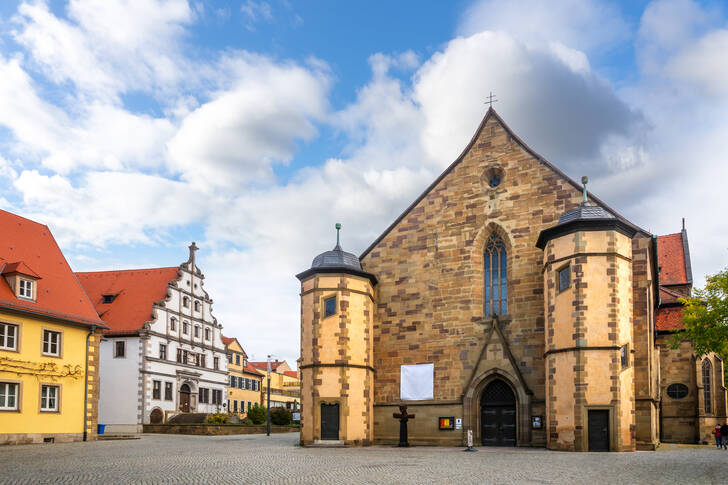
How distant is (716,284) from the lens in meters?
26.8

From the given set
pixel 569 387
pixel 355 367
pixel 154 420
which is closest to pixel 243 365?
pixel 154 420

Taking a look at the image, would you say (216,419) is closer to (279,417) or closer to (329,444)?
(279,417)

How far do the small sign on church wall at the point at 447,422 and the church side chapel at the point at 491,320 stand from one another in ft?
0.22

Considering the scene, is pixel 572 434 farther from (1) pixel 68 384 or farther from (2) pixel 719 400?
(1) pixel 68 384

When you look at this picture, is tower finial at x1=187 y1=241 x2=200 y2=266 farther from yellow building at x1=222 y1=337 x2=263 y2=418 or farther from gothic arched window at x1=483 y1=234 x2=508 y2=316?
gothic arched window at x1=483 y1=234 x2=508 y2=316

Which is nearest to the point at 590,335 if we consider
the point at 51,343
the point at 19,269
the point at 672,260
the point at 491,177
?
the point at 491,177

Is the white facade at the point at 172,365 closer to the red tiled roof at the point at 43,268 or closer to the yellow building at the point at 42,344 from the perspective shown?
the red tiled roof at the point at 43,268

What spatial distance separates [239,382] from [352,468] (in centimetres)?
5439

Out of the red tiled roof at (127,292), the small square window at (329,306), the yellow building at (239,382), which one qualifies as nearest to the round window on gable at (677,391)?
the small square window at (329,306)

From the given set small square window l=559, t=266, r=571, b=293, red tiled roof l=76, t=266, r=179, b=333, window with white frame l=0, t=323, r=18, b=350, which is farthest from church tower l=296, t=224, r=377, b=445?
red tiled roof l=76, t=266, r=179, b=333

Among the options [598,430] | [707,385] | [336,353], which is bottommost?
[598,430]

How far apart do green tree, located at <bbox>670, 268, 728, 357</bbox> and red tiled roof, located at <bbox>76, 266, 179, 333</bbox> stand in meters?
33.8

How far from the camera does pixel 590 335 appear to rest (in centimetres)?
2423

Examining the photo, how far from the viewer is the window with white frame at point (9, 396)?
27.2 metres
